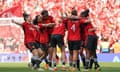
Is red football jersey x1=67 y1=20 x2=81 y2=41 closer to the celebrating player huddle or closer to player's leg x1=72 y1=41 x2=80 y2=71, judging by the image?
the celebrating player huddle

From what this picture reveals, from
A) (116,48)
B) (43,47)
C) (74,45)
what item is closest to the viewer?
(74,45)

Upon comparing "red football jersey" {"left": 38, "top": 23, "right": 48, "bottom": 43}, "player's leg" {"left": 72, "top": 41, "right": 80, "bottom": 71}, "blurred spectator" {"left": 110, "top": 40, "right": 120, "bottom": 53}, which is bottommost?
"blurred spectator" {"left": 110, "top": 40, "right": 120, "bottom": 53}

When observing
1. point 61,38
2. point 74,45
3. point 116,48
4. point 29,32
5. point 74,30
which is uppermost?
point 74,30

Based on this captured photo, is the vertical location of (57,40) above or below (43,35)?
below

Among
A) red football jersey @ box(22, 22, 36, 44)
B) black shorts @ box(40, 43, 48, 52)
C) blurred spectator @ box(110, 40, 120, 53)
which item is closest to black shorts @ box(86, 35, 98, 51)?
black shorts @ box(40, 43, 48, 52)

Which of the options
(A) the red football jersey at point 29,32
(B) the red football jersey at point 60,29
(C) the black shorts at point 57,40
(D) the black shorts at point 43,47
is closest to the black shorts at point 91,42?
(C) the black shorts at point 57,40

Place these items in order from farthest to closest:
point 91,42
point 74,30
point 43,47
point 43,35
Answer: point 43,35, point 43,47, point 91,42, point 74,30

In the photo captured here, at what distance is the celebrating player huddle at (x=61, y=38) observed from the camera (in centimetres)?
1681

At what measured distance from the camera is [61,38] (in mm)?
18203

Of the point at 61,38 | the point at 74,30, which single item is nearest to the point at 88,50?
the point at 74,30

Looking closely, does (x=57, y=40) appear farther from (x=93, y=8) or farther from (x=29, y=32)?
(x=93, y=8)

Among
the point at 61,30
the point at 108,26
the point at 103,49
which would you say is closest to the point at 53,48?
the point at 61,30

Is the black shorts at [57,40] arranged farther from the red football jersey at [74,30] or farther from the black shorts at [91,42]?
the black shorts at [91,42]

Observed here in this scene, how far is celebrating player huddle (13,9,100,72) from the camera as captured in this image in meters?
16.8
